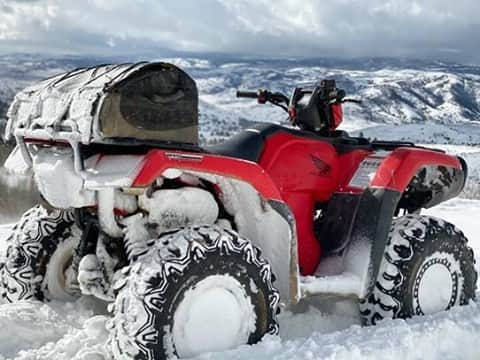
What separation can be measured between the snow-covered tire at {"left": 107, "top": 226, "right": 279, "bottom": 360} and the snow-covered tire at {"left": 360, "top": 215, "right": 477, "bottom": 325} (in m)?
1.07

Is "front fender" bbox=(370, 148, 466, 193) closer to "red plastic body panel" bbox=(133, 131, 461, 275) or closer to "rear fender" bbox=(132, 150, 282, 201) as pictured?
"red plastic body panel" bbox=(133, 131, 461, 275)

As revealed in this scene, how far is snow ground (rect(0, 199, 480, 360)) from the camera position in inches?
137

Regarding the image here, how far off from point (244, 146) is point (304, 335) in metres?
1.34

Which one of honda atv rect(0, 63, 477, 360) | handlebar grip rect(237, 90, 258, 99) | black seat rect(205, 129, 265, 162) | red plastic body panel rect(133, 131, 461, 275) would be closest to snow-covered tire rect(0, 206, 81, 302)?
honda atv rect(0, 63, 477, 360)

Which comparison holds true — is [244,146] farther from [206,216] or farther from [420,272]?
[420,272]

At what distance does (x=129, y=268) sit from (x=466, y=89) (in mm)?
194549

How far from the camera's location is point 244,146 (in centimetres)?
427

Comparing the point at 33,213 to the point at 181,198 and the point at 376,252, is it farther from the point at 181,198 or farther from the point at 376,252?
the point at 376,252

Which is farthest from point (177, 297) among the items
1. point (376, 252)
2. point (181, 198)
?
point (376, 252)

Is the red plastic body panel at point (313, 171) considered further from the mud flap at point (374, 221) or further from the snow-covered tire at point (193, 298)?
the snow-covered tire at point (193, 298)

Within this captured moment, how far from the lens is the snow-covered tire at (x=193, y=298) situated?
10.3ft

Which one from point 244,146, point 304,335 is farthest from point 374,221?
point 244,146

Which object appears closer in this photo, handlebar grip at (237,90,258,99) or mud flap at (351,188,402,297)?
mud flap at (351,188,402,297)

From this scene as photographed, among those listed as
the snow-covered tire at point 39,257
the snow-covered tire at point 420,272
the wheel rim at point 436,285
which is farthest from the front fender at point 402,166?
the snow-covered tire at point 39,257
